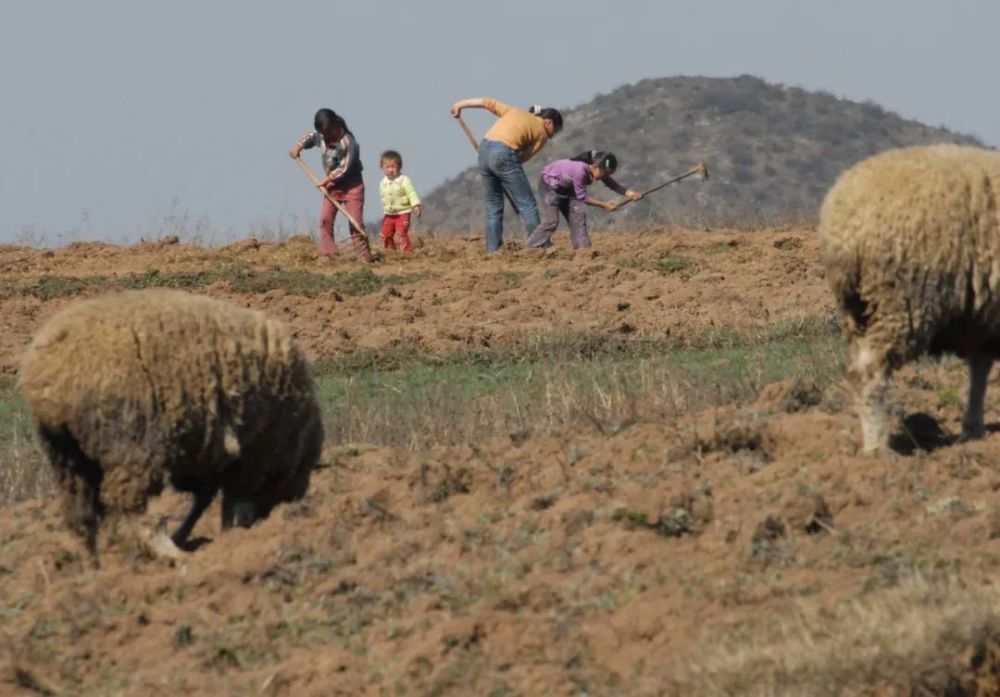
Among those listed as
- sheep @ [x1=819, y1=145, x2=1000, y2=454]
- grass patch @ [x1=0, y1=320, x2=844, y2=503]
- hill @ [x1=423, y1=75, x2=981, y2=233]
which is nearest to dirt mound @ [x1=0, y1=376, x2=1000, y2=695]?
sheep @ [x1=819, y1=145, x2=1000, y2=454]

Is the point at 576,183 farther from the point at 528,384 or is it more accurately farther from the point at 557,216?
the point at 528,384

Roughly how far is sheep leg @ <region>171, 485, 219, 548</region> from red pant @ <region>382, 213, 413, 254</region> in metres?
14.9

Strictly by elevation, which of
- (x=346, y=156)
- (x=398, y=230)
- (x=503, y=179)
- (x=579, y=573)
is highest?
(x=346, y=156)

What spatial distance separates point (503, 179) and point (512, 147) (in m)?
0.37

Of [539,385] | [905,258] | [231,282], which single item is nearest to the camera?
[905,258]

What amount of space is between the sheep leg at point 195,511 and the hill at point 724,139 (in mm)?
53068

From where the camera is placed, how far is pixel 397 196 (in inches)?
992

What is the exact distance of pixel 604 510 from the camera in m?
10.2

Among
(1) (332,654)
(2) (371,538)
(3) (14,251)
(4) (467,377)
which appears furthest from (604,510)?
(3) (14,251)

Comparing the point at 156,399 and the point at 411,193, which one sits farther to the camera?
the point at 411,193

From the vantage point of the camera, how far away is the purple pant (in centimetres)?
2369

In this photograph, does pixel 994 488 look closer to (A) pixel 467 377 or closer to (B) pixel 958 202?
(B) pixel 958 202

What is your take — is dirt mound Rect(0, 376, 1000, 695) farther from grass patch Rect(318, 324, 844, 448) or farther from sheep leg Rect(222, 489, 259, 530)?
grass patch Rect(318, 324, 844, 448)

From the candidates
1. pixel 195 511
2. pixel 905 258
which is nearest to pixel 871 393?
pixel 905 258
